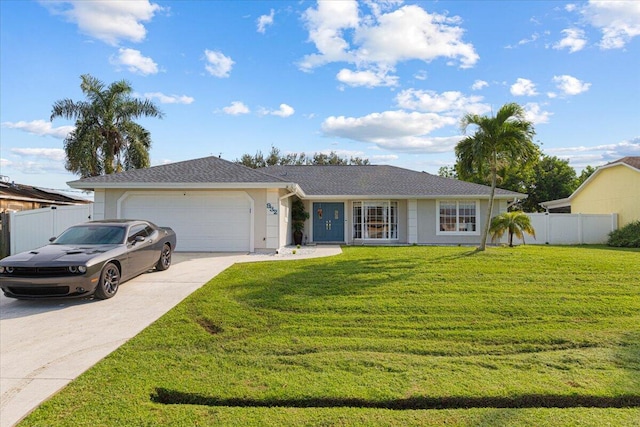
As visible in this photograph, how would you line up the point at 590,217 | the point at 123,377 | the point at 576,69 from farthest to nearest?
the point at 590,217 → the point at 576,69 → the point at 123,377

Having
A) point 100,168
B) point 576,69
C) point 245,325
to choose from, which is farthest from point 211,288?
point 100,168

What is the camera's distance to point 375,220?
18.2 m

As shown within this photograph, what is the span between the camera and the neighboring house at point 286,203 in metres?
13.4

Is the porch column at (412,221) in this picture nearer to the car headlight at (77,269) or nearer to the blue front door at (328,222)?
the blue front door at (328,222)

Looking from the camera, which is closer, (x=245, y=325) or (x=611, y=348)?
(x=611, y=348)

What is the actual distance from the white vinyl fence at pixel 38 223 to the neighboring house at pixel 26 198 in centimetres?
281

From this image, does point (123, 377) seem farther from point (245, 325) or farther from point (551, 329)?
point (551, 329)

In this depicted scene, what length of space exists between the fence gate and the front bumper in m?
8.79

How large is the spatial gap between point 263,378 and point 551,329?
4.26 m

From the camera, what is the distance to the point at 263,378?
398 cm

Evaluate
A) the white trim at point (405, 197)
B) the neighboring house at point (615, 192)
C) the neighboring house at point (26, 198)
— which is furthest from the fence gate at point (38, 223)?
the neighboring house at point (615, 192)

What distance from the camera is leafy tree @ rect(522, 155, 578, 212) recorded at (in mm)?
31953

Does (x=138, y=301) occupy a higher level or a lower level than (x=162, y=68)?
lower

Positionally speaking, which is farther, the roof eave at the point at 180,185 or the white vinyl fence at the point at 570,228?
the white vinyl fence at the point at 570,228
